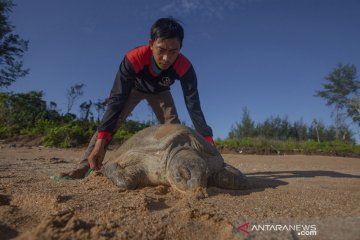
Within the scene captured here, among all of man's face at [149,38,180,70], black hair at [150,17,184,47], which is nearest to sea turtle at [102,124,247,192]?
man's face at [149,38,180,70]

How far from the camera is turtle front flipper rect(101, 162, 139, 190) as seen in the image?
2.87 meters

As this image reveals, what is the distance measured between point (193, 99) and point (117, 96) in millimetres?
970

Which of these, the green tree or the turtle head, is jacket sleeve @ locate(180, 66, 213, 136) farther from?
the green tree

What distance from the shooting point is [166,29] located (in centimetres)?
338

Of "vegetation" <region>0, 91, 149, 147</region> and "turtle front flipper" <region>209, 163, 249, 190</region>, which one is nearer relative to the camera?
"turtle front flipper" <region>209, 163, 249, 190</region>

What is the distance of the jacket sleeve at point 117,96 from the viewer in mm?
3553

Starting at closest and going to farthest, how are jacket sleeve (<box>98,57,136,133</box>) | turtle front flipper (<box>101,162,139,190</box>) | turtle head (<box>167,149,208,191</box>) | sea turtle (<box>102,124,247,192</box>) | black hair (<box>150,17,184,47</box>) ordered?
turtle head (<box>167,149,208,191</box>), sea turtle (<box>102,124,247,192</box>), turtle front flipper (<box>101,162,139,190</box>), black hair (<box>150,17,184,47</box>), jacket sleeve (<box>98,57,136,133</box>)

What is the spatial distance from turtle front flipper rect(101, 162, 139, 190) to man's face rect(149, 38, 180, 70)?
1233 millimetres

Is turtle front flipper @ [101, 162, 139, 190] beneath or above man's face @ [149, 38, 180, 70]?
beneath

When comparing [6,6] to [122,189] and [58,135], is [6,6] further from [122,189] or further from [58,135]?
[122,189]

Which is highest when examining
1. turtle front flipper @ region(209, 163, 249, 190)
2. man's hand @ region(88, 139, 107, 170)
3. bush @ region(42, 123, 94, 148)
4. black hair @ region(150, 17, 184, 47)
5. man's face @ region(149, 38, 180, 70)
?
black hair @ region(150, 17, 184, 47)

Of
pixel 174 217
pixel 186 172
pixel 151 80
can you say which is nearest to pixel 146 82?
pixel 151 80

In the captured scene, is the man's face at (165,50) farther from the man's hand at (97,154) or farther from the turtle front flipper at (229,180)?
the turtle front flipper at (229,180)

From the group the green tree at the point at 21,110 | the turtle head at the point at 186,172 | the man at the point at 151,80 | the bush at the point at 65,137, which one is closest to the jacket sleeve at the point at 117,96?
the man at the point at 151,80
